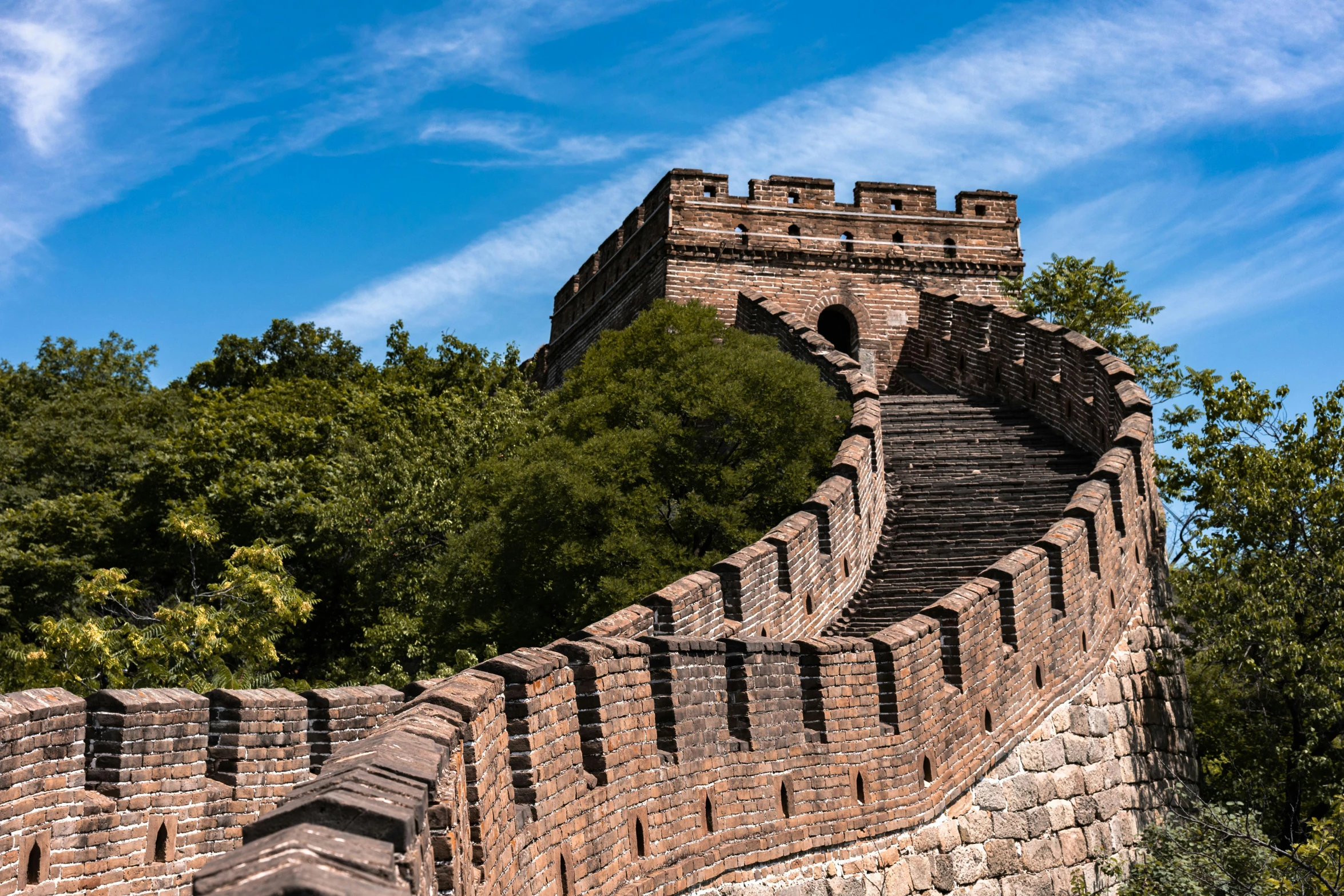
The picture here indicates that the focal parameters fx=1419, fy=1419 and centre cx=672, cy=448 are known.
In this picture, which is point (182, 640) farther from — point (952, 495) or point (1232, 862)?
point (1232, 862)

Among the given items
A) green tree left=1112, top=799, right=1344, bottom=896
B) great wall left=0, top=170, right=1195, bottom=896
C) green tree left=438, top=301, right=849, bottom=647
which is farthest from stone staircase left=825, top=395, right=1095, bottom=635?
green tree left=1112, top=799, right=1344, bottom=896

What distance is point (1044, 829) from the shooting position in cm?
1355

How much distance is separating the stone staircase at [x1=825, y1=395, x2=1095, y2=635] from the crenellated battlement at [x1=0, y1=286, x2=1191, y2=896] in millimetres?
296

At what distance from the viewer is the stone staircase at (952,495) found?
1466 cm

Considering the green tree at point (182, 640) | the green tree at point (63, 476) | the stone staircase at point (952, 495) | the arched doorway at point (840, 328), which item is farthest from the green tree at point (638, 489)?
the green tree at point (63, 476)

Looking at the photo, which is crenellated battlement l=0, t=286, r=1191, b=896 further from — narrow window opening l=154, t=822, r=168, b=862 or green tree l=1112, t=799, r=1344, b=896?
green tree l=1112, t=799, r=1344, b=896

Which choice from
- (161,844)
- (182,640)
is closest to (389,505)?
(182,640)

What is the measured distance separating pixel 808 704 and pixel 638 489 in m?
5.47

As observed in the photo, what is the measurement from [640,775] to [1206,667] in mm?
10836

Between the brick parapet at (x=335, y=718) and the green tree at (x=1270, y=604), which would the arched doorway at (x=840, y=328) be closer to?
the green tree at (x=1270, y=604)

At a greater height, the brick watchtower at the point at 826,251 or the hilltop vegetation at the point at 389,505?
the brick watchtower at the point at 826,251

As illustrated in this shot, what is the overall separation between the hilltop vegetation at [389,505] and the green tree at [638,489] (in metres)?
0.03

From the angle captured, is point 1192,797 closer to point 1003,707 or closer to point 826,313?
point 1003,707

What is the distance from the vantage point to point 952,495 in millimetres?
16562
